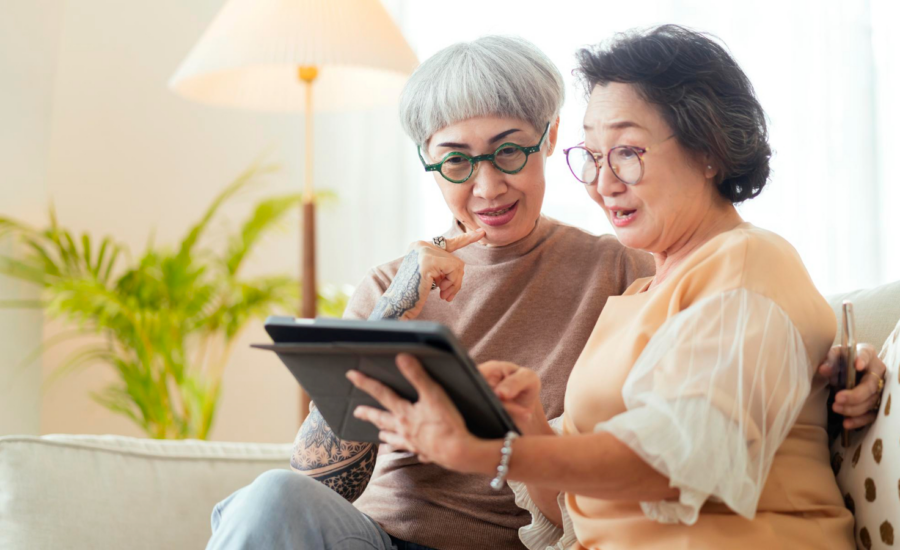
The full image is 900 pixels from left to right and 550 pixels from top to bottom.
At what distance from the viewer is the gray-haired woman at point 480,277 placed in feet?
4.64

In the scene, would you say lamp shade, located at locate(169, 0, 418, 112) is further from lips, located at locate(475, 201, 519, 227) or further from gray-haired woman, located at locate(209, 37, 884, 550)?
lips, located at locate(475, 201, 519, 227)

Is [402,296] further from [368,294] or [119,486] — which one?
[119,486]

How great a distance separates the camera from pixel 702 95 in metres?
1.12

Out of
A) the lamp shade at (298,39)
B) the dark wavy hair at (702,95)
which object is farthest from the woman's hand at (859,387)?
the lamp shade at (298,39)

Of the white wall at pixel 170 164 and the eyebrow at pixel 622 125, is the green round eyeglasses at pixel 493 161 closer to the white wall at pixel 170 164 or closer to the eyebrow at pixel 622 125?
the eyebrow at pixel 622 125

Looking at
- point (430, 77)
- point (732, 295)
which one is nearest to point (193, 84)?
point (430, 77)

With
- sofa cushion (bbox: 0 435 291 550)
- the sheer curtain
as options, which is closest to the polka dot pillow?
sofa cushion (bbox: 0 435 291 550)

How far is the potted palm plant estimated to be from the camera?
2611 millimetres

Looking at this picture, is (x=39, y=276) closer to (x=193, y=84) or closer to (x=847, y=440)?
(x=193, y=84)

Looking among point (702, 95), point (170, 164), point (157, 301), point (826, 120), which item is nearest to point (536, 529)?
point (702, 95)

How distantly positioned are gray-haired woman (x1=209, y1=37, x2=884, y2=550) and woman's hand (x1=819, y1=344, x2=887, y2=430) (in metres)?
0.49

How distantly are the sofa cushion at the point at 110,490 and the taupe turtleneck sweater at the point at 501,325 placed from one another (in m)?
0.33

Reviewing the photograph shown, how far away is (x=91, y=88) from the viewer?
3.15 m

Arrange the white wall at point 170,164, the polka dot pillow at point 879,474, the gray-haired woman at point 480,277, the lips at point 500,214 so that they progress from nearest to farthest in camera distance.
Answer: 1. the polka dot pillow at point 879,474
2. the gray-haired woman at point 480,277
3. the lips at point 500,214
4. the white wall at point 170,164
